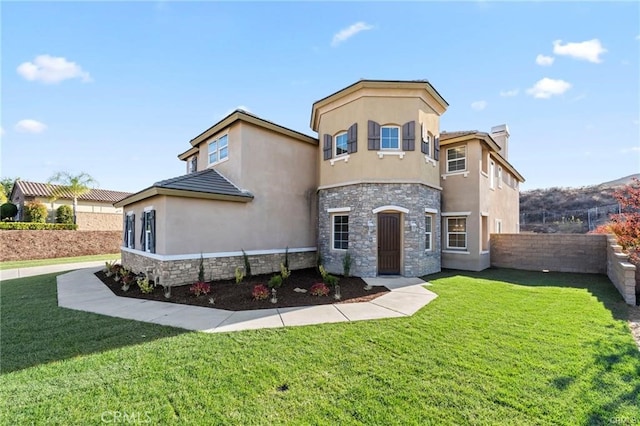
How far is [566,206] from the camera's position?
114 ft

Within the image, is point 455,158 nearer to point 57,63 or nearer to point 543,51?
point 543,51

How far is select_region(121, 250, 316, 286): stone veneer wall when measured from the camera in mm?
9250

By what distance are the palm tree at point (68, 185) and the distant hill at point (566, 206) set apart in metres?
49.2

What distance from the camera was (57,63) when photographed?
840 centimetres

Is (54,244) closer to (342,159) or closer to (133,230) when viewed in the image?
(133,230)

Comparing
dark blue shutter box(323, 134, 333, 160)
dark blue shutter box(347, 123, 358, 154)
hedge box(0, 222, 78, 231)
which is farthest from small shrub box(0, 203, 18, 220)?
dark blue shutter box(347, 123, 358, 154)

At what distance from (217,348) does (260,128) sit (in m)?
9.53

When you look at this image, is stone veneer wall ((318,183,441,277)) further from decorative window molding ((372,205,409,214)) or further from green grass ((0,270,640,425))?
green grass ((0,270,640,425))

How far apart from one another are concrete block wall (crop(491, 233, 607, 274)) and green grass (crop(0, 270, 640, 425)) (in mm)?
7531

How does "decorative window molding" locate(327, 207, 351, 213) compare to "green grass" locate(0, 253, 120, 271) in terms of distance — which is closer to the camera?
"decorative window molding" locate(327, 207, 351, 213)

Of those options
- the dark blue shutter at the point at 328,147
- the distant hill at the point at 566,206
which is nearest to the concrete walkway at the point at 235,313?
the dark blue shutter at the point at 328,147

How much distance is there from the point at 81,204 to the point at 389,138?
1288 inches

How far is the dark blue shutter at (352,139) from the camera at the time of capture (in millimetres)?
11250

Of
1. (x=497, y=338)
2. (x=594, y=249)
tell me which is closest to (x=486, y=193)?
(x=594, y=249)
